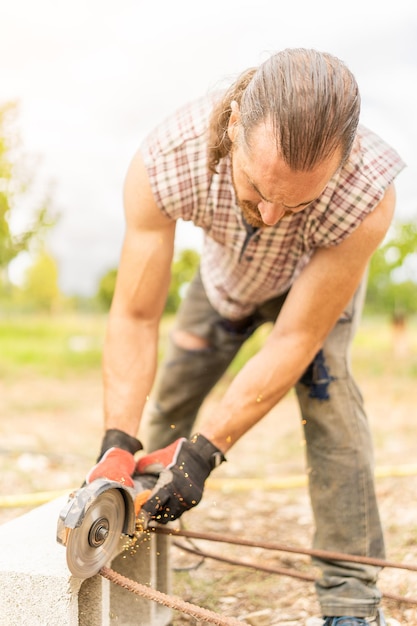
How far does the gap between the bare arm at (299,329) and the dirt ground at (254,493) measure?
0.80m

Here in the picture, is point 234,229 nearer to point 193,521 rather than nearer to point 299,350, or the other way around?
point 299,350

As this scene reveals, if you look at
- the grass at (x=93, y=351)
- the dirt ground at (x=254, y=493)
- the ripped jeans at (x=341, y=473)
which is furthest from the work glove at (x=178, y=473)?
the grass at (x=93, y=351)

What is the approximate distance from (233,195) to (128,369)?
68cm

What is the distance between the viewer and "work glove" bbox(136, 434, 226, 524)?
6.46ft

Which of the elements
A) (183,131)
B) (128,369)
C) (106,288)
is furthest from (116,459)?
A: (106,288)

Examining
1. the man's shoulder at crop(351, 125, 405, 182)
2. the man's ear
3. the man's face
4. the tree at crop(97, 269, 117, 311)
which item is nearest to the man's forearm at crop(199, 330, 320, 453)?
the man's face

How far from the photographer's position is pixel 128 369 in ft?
7.50

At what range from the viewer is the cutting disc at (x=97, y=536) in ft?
5.74

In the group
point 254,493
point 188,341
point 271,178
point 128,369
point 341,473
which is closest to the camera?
point 271,178

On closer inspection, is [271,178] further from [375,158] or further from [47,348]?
[47,348]

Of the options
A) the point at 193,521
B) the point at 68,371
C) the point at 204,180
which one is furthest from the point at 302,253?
the point at 68,371

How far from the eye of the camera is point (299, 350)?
2.22 m

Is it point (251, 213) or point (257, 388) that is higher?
point (251, 213)

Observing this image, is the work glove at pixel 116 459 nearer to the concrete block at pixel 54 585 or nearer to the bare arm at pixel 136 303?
the bare arm at pixel 136 303
